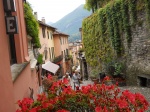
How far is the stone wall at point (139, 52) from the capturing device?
1214cm

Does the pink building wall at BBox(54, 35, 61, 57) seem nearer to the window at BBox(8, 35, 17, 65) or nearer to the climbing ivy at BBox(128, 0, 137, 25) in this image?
the climbing ivy at BBox(128, 0, 137, 25)

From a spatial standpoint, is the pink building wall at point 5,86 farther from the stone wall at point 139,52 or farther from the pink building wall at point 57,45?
the pink building wall at point 57,45

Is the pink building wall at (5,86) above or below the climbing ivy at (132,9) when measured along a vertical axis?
below

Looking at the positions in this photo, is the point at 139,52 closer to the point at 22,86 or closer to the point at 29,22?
the point at 29,22

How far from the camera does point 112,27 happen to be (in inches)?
608

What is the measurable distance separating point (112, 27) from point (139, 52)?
10.2 ft

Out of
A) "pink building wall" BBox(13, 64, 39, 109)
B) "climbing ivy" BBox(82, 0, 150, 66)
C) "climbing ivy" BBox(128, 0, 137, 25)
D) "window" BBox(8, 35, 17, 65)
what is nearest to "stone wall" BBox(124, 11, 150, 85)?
"climbing ivy" BBox(128, 0, 137, 25)

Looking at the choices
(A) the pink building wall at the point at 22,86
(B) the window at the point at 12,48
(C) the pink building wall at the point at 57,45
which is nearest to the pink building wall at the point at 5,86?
(A) the pink building wall at the point at 22,86

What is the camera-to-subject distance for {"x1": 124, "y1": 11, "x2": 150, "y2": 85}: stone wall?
12.1 meters

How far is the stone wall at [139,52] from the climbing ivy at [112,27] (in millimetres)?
427

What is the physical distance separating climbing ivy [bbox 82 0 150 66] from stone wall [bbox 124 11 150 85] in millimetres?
427

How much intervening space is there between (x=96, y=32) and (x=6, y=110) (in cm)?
1540

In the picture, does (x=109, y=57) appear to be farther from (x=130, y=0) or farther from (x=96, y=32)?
(x=130, y=0)

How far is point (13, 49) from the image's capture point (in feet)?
24.2
